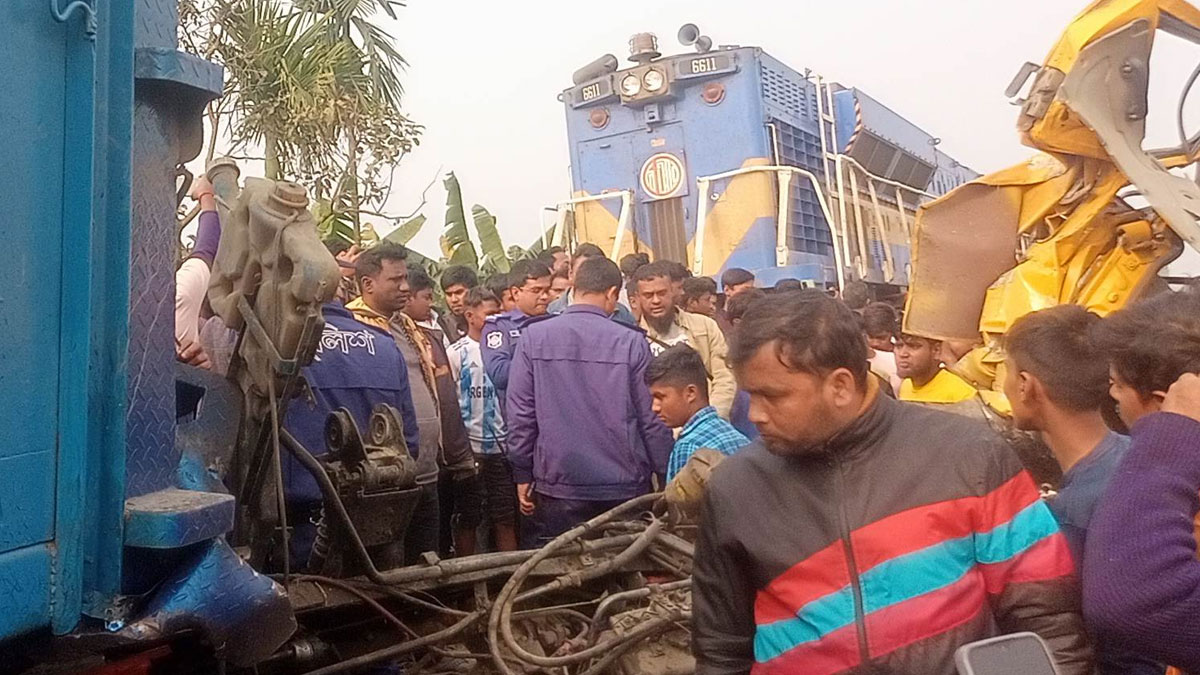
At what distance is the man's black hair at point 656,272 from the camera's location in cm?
535

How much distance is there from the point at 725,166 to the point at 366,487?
6688mm

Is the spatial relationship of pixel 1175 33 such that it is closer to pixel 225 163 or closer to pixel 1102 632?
pixel 1102 632

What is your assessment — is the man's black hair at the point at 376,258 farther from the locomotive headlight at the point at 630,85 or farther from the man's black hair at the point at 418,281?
the locomotive headlight at the point at 630,85

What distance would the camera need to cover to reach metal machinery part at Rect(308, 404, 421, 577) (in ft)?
9.12

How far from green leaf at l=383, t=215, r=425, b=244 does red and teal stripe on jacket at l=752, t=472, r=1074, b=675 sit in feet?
29.0

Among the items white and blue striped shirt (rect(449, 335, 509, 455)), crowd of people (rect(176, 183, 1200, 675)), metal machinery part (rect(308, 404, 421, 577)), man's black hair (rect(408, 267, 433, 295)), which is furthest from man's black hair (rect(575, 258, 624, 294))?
crowd of people (rect(176, 183, 1200, 675))

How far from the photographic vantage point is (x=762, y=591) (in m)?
1.77

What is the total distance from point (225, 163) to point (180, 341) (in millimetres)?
780

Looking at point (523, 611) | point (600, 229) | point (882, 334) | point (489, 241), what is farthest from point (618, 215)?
point (523, 611)

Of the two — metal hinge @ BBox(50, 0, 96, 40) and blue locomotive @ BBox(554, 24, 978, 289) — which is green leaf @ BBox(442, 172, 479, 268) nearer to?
blue locomotive @ BBox(554, 24, 978, 289)

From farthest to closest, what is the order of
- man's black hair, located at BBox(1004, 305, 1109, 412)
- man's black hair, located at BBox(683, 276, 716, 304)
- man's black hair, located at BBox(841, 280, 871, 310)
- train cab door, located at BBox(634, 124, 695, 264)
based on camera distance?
1. train cab door, located at BBox(634, 124, 695, 264)
2. man's black hair, located at BBox(841, 280, 871, 310)
3. man's black hair, located at BBox(683, 276, 716, 304)
4. man's black hair, located at BBox(1004, 305, 1109, 412)

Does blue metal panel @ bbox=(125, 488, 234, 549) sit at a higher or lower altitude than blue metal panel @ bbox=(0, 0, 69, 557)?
lower

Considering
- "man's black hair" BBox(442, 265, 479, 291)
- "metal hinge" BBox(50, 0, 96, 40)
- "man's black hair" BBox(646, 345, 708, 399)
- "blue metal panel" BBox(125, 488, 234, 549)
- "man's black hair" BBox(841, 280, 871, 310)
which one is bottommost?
"blue metal panel" BBox(125, 488, 234, 549)

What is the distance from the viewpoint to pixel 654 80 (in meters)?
9.03
